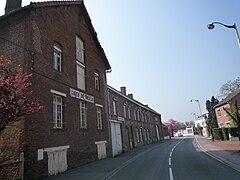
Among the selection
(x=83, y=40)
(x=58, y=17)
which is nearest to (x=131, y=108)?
(x=83, y=40)

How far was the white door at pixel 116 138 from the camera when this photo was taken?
22094mm

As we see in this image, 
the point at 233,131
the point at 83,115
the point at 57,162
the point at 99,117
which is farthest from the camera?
the point at 233,131

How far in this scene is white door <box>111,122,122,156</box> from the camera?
2209 centimetres

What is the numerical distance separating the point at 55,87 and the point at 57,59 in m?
2.32

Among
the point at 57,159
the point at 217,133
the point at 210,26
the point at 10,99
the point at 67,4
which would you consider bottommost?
the point at 57,159

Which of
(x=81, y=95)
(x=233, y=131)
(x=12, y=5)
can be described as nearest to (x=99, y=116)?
(x=81, y=95)

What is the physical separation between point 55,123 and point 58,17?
7.51 metres

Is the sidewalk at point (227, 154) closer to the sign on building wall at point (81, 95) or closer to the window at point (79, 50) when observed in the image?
the sign on building wall at point (81, 95)

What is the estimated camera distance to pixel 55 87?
1309cm

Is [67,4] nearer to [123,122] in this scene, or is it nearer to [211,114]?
[123,122]

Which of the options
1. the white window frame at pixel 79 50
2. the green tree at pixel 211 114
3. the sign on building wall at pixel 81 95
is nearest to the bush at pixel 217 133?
the green tree at pixel 211 114

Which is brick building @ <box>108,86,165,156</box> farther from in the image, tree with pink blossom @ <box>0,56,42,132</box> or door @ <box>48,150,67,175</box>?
tree with pink blossom @ <box>0,56,42,132</box>

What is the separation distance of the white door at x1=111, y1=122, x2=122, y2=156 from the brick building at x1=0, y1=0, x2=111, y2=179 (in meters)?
2.82

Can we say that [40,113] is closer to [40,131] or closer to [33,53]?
[40,131]
